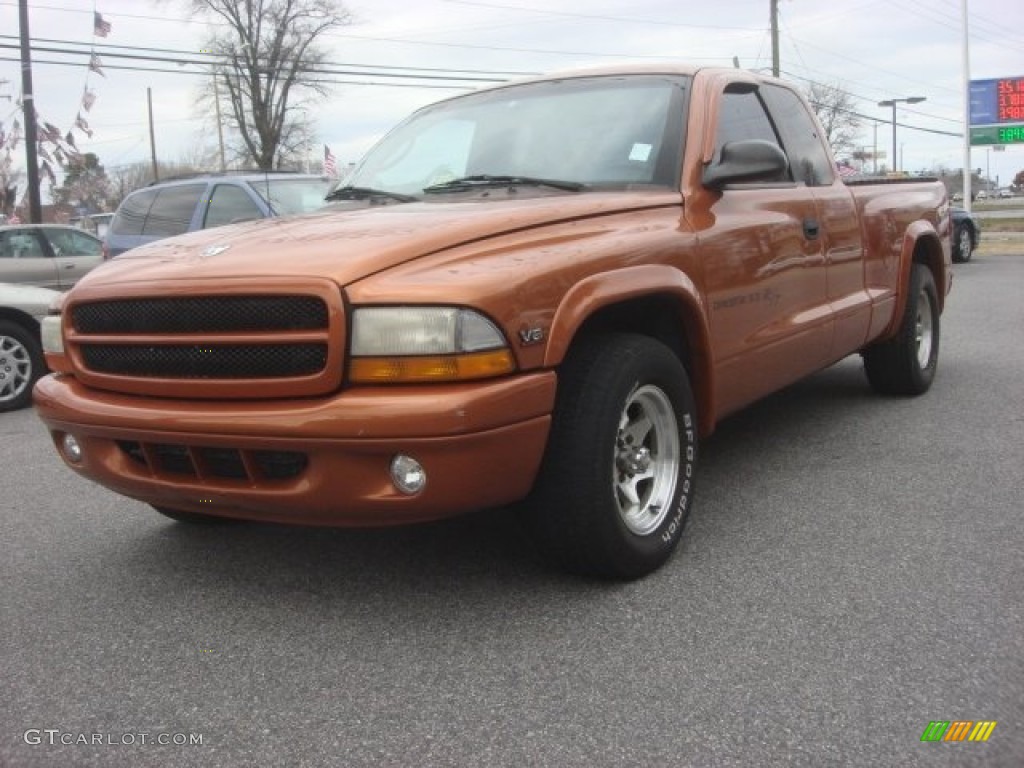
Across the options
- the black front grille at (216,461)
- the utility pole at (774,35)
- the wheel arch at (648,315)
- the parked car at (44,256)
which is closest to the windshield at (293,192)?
the parked car at (44,256)

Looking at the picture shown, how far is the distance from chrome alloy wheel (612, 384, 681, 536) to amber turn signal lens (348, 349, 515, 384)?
0.67 meters

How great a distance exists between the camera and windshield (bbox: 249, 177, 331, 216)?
929cm

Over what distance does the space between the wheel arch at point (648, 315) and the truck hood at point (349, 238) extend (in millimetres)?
273

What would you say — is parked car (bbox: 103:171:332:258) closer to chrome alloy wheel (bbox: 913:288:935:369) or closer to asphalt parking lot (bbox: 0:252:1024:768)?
asphalt parking lot (bbox: 0:252:1024:768)

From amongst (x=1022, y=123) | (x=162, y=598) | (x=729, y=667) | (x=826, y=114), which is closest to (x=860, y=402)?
(x=729, y=667)

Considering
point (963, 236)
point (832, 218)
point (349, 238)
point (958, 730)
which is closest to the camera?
point (958, 730)

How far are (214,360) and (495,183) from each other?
4.61ft

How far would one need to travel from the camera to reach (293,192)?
9.49 metres

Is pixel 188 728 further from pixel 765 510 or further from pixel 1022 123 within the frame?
pixel 1022 123

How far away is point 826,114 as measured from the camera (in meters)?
50.7

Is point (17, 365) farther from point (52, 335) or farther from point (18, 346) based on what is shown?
point (52, 335)

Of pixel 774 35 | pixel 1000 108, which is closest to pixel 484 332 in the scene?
pixel 1000 108

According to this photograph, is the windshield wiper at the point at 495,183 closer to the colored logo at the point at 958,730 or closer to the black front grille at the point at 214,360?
the black front grille at the point at 214,360

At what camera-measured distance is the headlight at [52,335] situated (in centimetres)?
334
